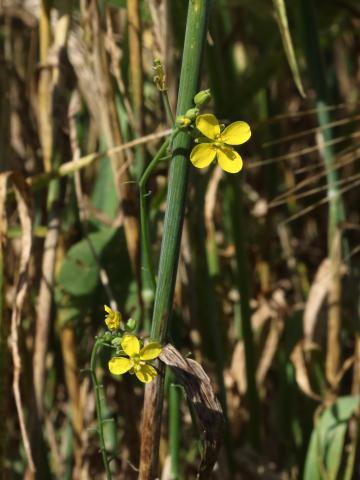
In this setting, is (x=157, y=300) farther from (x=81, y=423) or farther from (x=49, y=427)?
(x=49, y=427)

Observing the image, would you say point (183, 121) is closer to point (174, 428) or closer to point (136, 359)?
point (136, 359)

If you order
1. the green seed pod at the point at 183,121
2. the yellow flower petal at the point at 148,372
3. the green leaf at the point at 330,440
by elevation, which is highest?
the green seed pod at the point at 183,121

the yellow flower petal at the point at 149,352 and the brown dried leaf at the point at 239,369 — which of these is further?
the brown dried leaf at the point at 239,369

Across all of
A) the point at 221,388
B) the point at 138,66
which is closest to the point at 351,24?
the point at 138,66

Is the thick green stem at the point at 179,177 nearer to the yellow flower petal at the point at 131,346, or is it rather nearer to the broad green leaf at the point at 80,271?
the yellow flower petal at the point at 131,346

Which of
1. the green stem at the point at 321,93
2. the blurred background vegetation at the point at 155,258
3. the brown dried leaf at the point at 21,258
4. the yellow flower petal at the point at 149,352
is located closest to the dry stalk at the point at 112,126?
the blurred background vegetation at the point at 155,258

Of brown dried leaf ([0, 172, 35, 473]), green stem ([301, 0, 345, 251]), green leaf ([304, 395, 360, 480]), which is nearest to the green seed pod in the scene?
brown dried leaf ([0, 172, 35, 473])

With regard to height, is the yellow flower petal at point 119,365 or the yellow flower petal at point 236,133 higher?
the yellow flower petal at point 236,133

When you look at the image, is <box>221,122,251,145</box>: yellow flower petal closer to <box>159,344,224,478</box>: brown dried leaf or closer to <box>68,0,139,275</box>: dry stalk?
<box>159,344,224,478</box>: brown dried leaf
